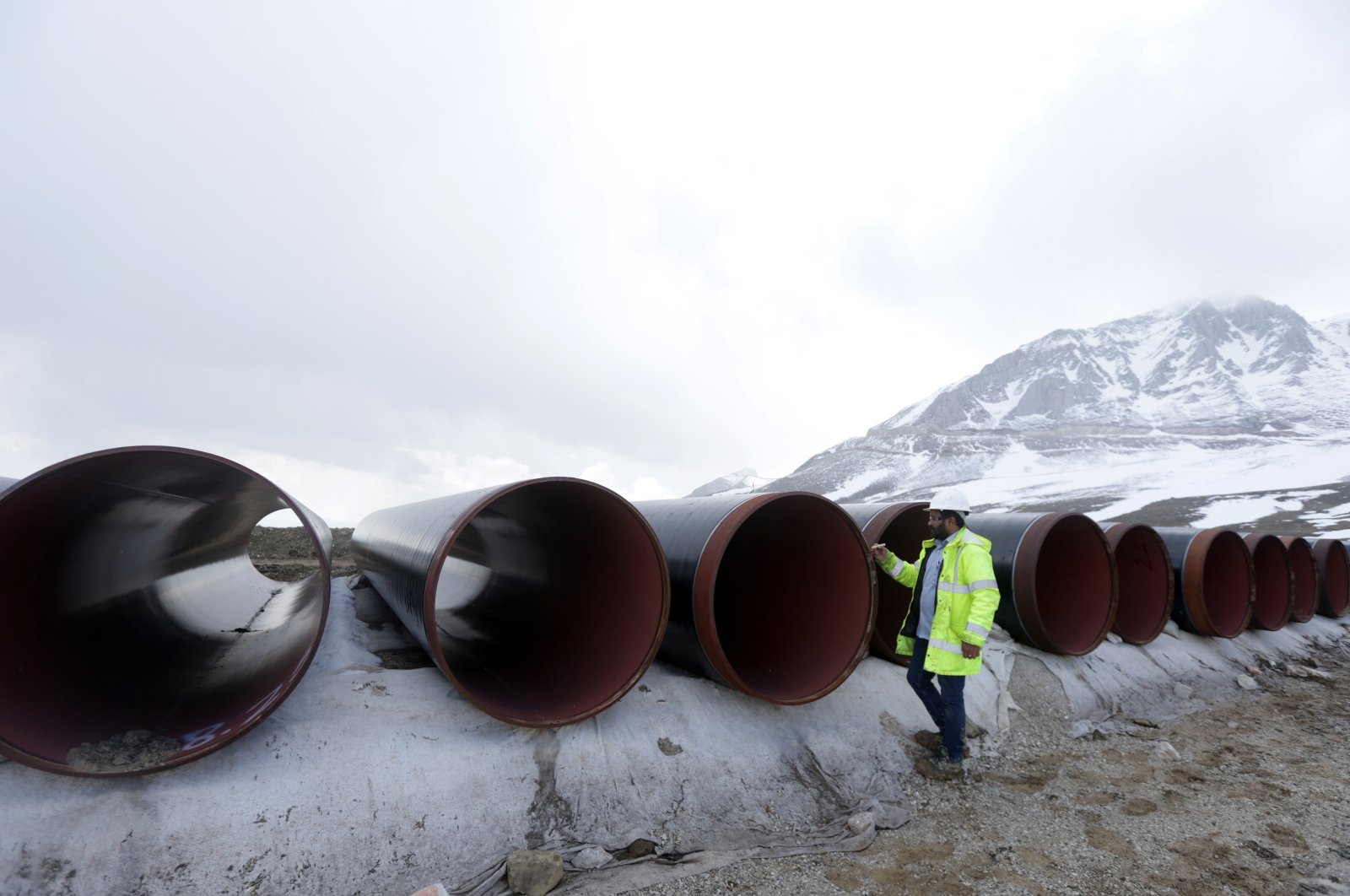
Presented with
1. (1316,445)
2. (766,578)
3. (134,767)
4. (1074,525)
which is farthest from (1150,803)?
(1316,445)

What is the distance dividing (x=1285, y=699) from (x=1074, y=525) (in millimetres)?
3143

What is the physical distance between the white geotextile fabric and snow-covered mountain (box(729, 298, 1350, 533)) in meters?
34.4

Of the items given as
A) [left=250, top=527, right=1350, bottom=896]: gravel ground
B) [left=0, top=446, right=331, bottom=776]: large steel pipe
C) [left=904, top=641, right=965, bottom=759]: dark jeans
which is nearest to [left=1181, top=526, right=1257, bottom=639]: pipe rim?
[left=250, top=527, right=1350, bottom=896]: gravel ground

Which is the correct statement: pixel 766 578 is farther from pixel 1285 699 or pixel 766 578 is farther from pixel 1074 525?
pixel 1285 699

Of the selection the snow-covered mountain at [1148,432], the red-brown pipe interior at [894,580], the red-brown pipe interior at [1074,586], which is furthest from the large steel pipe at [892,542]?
the snow-covered mountain at [1148,432]

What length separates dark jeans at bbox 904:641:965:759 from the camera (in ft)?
13.4

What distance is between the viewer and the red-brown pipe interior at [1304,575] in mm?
10445

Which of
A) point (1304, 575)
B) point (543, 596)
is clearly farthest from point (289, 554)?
point (1304, 575)

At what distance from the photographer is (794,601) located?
4.80 m

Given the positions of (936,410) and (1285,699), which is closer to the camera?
(1285,699)

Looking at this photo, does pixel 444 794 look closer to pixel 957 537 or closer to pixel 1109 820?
pixel 957 537

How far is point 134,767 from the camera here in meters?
2.60

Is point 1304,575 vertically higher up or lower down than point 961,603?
lower down

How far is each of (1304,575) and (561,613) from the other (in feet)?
42.3
